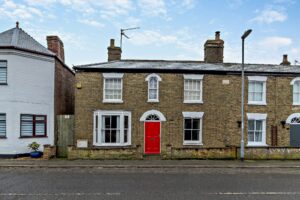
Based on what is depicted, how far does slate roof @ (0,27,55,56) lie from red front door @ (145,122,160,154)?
8.71 m

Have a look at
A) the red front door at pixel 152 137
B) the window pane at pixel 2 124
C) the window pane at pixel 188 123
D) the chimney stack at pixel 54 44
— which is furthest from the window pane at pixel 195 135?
the window pane at pixel 2 124

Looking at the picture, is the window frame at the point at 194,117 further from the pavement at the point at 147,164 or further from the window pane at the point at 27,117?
the window pane at the point at 27,117

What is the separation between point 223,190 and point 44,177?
293 inches

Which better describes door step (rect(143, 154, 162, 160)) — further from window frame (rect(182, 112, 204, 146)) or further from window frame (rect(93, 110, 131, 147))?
window frame (rect(182, 112, 204, 146))

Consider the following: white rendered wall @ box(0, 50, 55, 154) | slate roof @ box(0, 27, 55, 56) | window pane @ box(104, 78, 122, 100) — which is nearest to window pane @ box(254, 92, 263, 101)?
window pane @ box(104, 78, 122, 100)

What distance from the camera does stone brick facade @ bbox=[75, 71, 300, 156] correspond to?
16938 mm

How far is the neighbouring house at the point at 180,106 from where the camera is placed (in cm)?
1691

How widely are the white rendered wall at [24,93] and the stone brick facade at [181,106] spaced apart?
2.30 m

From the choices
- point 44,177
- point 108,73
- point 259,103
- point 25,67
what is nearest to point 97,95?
point 108,73

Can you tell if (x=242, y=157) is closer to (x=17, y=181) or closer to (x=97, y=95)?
(x=97, y=95)

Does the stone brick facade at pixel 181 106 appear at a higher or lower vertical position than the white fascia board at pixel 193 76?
lower

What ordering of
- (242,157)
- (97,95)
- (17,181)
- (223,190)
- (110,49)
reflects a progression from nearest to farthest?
(223,190) < (17,181) < (242,157) < (97,95) < (110,49)

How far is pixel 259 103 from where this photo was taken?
17.7 meters

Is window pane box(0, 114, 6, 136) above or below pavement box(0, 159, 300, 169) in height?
above
